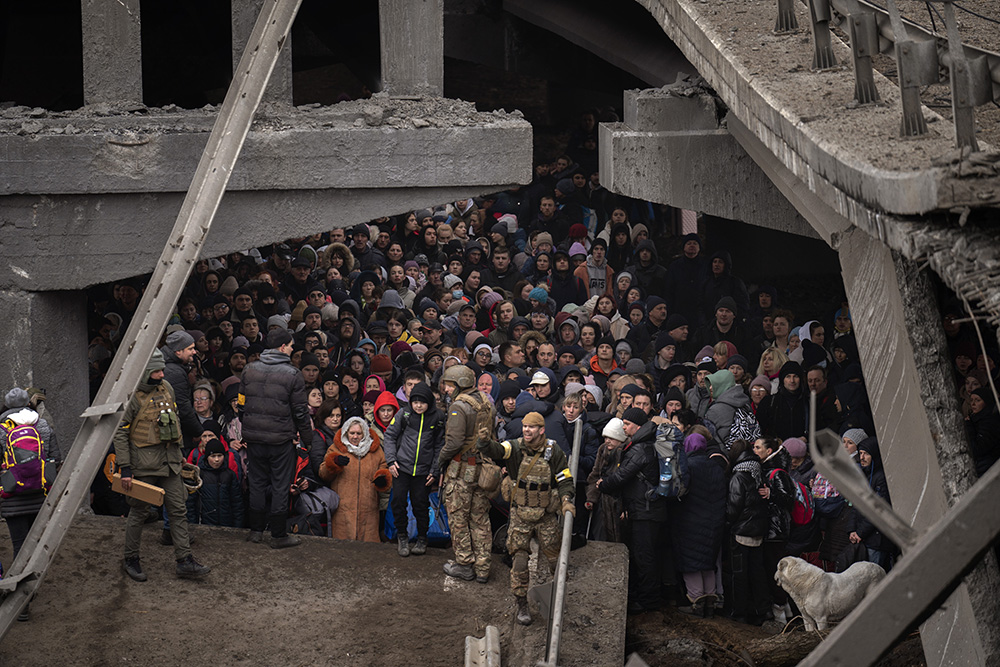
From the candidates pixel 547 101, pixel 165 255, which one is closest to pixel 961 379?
pixel 165 255

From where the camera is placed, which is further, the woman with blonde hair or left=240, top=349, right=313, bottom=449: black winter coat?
the woman with blonde hair

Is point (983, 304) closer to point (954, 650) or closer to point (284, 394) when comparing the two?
point (954, 650)

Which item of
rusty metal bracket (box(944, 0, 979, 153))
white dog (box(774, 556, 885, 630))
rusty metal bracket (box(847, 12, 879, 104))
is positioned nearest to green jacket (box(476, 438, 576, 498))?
white dog (box(774, 556, 885, 630))

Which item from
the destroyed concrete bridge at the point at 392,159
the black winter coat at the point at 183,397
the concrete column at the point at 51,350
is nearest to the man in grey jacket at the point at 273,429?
the black winter coat at the point at 183,397

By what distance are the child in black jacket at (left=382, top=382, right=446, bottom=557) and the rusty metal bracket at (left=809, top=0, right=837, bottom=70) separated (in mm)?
3687

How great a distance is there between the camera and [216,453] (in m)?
8.97

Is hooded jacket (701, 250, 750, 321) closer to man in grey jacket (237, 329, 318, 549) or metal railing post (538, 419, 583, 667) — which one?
man in grey jacket (237, 329, 318, 549)

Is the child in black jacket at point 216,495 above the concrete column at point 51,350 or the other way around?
the other way around

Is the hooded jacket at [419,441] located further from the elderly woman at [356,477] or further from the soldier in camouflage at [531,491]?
the soldier in camouflage at [531,491]

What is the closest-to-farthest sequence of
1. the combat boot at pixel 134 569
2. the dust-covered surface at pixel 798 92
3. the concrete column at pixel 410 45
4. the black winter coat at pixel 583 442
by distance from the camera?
the dust-covered surface at pixel 798 92 → the combat boot at pixel 134 569 → the black winter coat at pixel 583 442 → the concrete column at pixel 410 45

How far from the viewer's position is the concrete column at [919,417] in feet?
18.0

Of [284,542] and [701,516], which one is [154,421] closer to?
[284,542]

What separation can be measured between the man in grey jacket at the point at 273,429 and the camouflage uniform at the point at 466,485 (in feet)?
3.75

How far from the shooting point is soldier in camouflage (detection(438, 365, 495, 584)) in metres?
8.47
